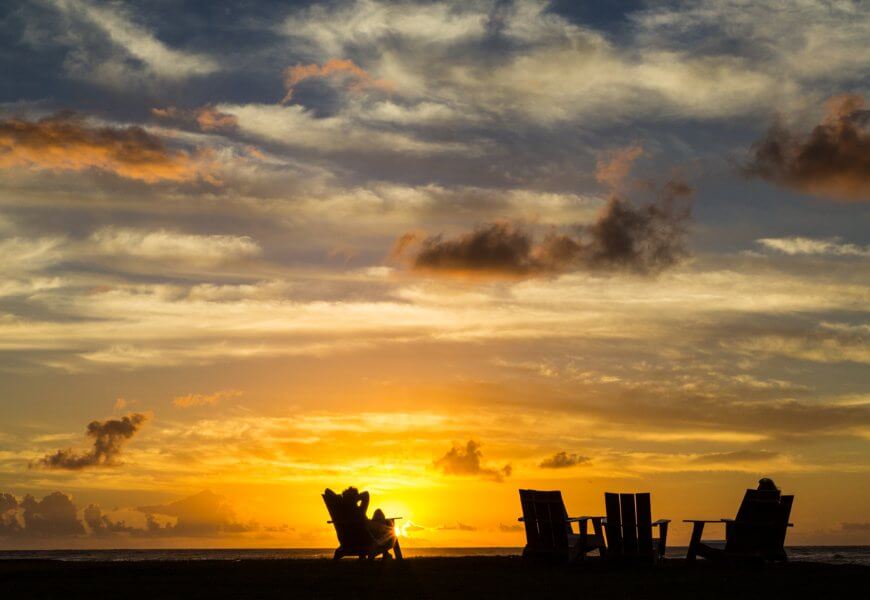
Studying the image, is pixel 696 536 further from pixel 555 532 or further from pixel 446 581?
pixel 446 581

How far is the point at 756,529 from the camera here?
20.3 meters

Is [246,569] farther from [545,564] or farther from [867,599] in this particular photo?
[867,599]

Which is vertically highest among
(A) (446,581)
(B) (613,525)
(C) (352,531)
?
(B) (613,525)

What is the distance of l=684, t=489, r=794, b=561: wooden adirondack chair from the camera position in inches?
795

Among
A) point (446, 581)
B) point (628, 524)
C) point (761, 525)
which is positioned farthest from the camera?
point (628, 524)

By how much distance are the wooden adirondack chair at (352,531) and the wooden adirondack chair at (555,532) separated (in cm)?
396

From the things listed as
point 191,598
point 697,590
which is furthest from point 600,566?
point 191,598

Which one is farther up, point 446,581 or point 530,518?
point 530,518

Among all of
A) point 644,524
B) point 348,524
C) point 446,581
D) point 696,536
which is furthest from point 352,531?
point 696,536

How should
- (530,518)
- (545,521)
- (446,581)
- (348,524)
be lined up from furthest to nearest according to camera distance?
(348,524), (530,518), (545,521), (446,581)

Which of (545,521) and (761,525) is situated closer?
(761,525)

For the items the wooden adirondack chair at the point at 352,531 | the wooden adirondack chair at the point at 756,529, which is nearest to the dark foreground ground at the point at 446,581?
the wooden adirondack chair at the point at 756,529

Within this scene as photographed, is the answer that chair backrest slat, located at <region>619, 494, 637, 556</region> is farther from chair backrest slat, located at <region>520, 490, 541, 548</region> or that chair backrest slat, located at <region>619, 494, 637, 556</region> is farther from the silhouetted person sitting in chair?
the silhouetted person sitting in chair

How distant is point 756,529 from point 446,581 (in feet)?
24.3
